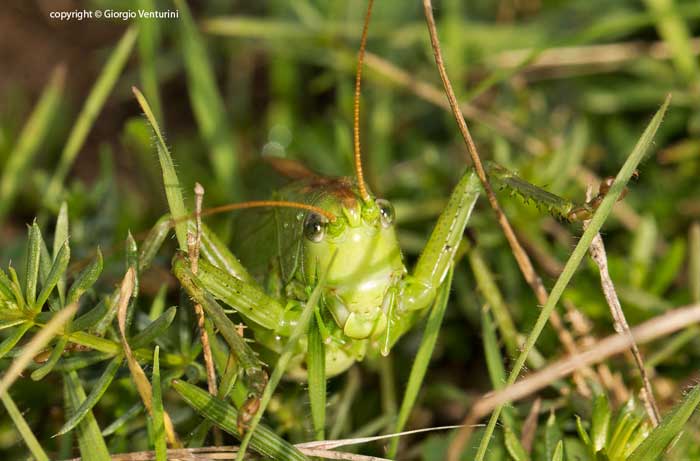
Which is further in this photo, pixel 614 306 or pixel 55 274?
pixel 614 306

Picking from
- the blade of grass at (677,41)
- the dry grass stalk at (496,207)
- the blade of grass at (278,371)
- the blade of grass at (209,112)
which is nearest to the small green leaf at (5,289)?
the blade of grass at (278,371)

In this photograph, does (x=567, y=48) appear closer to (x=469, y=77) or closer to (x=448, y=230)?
(x=469, y=77)

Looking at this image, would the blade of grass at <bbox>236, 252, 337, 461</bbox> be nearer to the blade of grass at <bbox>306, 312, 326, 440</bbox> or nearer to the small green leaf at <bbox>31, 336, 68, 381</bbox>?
the blade of grass at <bbox>306, 312, 326, 440</bbox>

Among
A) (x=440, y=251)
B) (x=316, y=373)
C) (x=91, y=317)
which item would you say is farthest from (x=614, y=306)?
(x=91, y=317)

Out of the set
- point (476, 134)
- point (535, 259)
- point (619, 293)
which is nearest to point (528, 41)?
point (476, 134)

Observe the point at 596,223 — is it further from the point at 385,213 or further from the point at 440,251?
the point at 385,213

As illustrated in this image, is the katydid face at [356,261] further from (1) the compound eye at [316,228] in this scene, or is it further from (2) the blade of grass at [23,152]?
(2) the blade of grass at [23,152]
